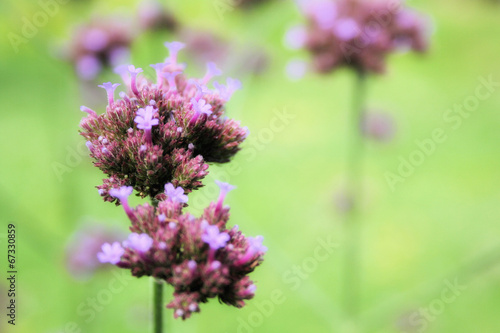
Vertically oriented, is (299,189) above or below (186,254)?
above

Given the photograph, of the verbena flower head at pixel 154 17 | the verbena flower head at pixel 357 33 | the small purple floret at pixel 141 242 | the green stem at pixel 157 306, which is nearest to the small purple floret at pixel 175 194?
the small purple floret at pixel 141 242

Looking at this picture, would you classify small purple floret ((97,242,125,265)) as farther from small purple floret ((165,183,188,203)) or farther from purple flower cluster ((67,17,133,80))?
purple flower cluster ((67,17,133,80))

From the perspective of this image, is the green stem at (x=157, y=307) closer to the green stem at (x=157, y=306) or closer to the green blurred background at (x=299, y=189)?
the green stem at (x=157, y=306)

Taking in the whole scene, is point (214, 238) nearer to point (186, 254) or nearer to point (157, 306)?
point (186, 254)

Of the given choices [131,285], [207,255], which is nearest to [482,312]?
[131,285]

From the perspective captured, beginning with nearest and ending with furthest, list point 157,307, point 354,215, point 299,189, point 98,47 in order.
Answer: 1. point 157,307
2. point 98,47
3. point 354,215
4. point 299,189

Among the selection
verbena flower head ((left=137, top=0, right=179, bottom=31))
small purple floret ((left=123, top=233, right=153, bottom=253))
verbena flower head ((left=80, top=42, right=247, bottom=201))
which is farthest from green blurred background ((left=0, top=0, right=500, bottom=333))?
small purple floret ((left=123, top=233, right=153, bottom=253))

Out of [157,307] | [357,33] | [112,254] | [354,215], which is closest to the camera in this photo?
[112,254]

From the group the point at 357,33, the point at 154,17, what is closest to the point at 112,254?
the point at 357,33
